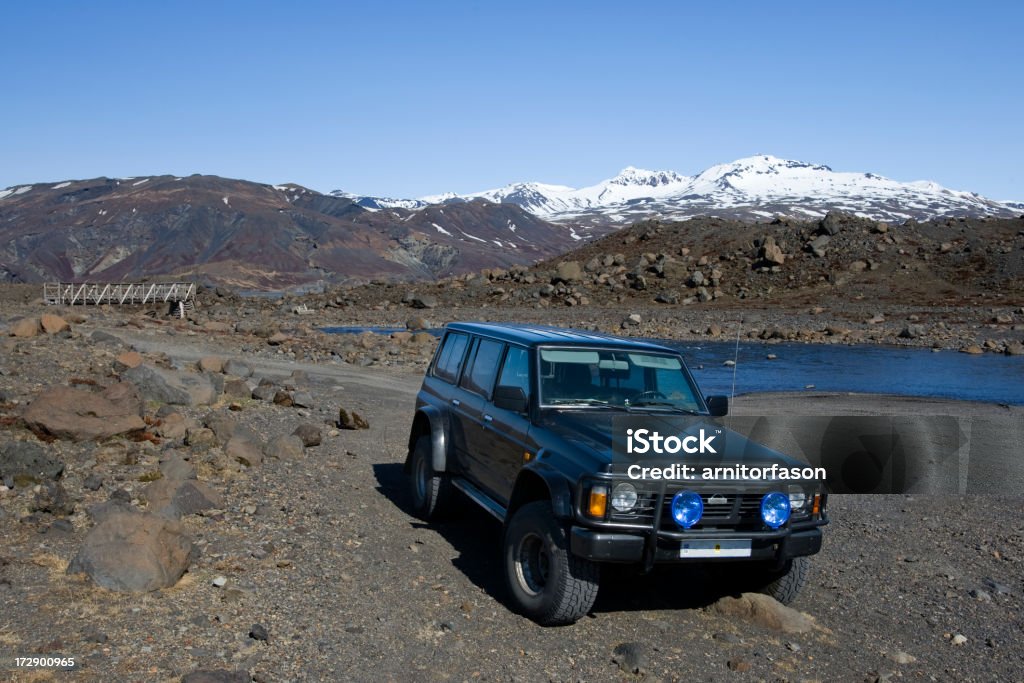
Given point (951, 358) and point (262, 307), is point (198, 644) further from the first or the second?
point (262, 307)

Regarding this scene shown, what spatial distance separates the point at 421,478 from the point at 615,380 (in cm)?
254

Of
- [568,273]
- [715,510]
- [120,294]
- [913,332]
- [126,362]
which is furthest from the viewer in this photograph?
[568,273]

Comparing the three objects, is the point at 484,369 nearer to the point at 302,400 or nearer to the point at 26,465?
the point at 26,465

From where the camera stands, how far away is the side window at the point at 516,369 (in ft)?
24.2

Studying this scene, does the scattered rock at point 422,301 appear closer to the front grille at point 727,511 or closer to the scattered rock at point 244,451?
the scattered rock at point 244,451

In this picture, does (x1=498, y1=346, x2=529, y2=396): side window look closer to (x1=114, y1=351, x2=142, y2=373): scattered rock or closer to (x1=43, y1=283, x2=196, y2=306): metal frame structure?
(x1=114, y1=351, x2=142, y2=373): scattered rock

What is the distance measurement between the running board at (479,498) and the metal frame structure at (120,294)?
174ft

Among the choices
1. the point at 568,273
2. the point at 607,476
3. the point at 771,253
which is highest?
the point at 771,253

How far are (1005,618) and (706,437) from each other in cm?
275

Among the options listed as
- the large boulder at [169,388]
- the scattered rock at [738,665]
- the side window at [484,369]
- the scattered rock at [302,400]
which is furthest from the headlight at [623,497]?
the scattered rock at [302,400]

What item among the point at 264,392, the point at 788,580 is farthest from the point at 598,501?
the point at 264,392

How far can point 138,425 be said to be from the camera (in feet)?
36.8

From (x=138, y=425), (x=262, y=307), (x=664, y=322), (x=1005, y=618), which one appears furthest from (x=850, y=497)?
(x=262, y=307)

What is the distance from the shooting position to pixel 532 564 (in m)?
6.46
